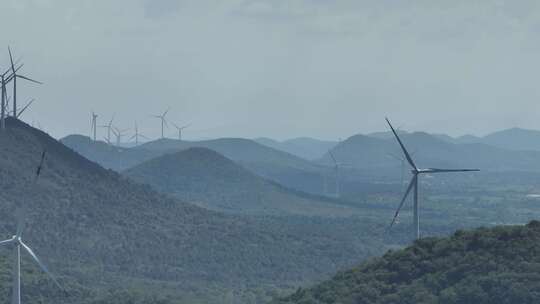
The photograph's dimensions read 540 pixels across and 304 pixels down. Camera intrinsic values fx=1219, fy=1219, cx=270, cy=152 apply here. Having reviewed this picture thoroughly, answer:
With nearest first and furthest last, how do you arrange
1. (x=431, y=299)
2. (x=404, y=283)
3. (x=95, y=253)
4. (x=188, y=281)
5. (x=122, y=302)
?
(x=431, y=299), (x=404, y=283), (x=122, y=302), (x=188, y=281), (x=95, y=253)

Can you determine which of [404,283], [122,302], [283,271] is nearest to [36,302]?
[122,302]

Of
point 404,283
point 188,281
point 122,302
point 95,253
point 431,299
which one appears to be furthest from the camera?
point 95,253

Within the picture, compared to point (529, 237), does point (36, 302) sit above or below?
below

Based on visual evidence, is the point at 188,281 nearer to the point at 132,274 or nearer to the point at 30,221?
the point at 132,274

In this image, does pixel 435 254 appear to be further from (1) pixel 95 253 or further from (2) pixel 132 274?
(1) pixel 95 253

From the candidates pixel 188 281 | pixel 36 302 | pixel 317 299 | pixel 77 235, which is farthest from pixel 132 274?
pixel 317 299

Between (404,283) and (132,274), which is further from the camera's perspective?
(132,274)
